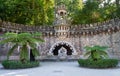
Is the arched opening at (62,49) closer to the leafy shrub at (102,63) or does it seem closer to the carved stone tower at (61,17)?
the carved stone tower at (61,17)

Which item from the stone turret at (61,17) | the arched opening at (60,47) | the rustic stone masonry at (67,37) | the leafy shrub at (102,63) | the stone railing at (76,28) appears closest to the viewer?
the leafy shrub at (102,63)

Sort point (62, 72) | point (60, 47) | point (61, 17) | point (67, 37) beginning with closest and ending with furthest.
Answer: point (62, 72), point (67, 37), point (61, 17), point (60, 47)

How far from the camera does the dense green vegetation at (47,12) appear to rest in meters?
28.0

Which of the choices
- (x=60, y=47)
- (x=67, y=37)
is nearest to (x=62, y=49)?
(x=60, y=47)

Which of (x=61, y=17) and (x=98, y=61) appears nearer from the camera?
(x=98, y=61)

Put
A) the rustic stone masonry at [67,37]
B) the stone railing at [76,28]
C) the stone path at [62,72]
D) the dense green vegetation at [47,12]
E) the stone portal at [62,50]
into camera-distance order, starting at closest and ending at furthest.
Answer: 1. the stone path at [62,72]
2. the stone railing at [76,28]
3. the rustic stone masonry at [67,37]
4. the stone portal at [62,50]
5. the dense green vegetation at [47,12]

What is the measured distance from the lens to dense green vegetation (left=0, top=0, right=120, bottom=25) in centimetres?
2798

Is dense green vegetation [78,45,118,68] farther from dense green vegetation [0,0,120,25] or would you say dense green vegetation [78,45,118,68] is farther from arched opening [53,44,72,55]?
dense green vegetation [0,0,120,25]

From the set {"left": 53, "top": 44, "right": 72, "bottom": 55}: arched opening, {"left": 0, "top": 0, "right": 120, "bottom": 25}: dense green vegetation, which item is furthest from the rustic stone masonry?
{"left": 0, "top": 0, "right": 120, "bottom": 25}: dense green vegetation

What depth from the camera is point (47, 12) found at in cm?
3225

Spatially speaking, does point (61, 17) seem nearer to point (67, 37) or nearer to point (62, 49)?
point (67, 37)

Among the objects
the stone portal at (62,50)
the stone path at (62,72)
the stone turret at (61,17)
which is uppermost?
the stone turret at (61,17)

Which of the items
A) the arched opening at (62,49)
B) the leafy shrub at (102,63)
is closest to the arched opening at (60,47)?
the arched opening at (62,49)

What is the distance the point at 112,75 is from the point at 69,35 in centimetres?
1314
